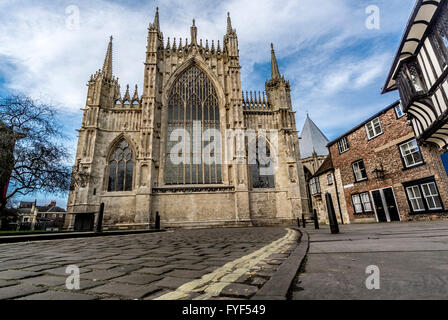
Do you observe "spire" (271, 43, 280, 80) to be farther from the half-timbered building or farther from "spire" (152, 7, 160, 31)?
the half-timbered building

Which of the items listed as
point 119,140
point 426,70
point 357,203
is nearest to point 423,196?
point 357,203

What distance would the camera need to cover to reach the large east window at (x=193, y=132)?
1875cm

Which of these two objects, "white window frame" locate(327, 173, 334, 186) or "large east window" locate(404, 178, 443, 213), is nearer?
"large east window" locate(404, 178, 443, 213)

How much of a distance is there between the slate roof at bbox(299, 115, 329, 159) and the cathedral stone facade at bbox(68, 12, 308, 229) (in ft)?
54.5

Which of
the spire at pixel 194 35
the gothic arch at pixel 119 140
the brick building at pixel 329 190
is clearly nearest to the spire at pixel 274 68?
the spire at pixel 194 35

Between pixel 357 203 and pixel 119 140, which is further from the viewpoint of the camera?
pixel 119 140

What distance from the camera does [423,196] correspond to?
1102 cm

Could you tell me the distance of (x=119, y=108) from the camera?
63.7ft

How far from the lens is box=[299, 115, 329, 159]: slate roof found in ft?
115

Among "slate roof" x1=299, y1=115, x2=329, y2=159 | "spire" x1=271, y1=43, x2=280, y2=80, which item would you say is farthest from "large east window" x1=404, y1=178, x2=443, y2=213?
"slate roof" x1=299, y1=115, x2=329, y2=159

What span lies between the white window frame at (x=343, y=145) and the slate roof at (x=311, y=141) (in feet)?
59.9

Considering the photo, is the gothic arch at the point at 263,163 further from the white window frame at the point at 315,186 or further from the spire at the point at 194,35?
the spire at the point at 194,35

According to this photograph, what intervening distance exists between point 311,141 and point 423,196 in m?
26.3

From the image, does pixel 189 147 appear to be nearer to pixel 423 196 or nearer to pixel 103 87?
pixel 103 87
